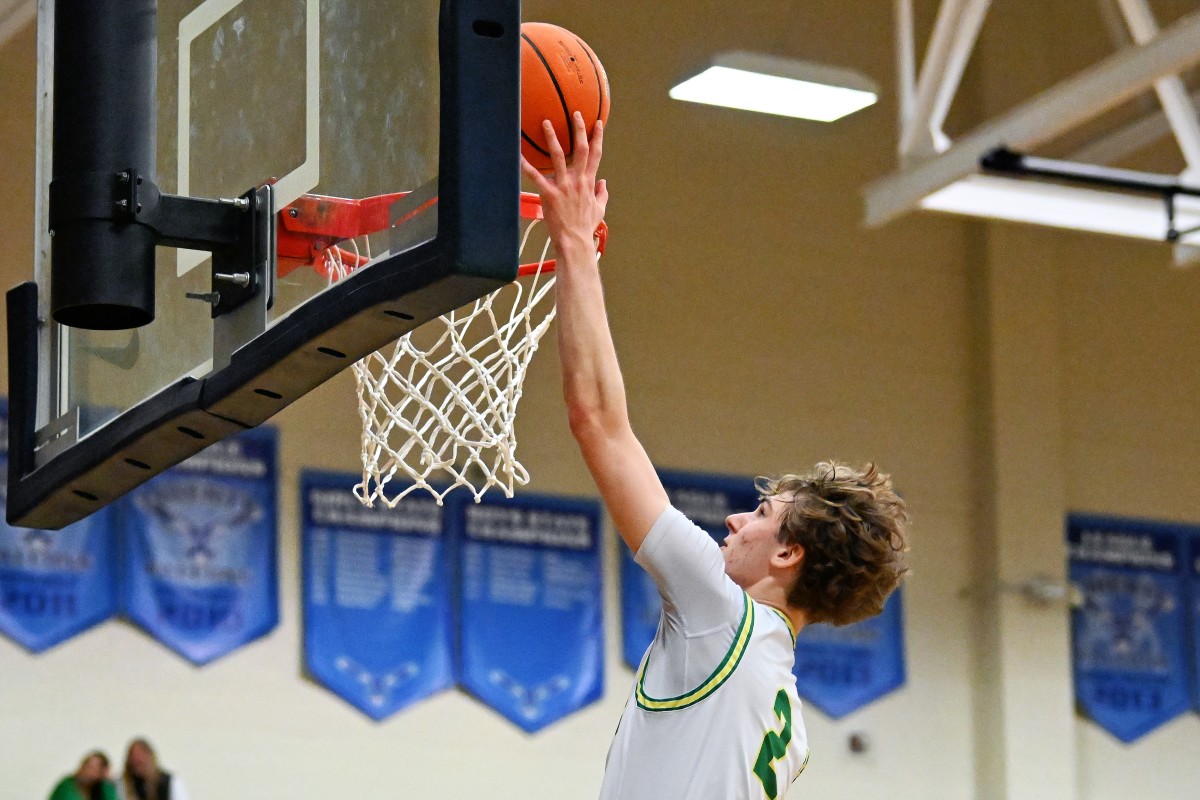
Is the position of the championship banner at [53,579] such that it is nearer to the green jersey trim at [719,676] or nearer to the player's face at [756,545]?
the player's face at [756,545]

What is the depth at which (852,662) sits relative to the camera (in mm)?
11109

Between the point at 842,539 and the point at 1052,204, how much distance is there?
520cm

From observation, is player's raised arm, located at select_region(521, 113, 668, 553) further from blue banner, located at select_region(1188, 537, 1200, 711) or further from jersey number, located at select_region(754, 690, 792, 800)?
blue banner, located at select_region(1188, 537, 1200, 711)

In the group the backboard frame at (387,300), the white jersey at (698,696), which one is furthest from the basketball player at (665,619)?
the backboard frame at (387,300)

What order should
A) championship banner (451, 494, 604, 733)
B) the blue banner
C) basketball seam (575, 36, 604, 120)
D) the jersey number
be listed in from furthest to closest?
the blue banner < championship banner (451, 494, 604, 733) < basketball seam (575, 36, 604, 120) < the jersey number

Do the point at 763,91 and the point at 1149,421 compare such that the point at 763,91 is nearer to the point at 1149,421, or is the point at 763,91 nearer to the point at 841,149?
the point at 841,149

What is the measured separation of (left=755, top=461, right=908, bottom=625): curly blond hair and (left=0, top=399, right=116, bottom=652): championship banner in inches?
258

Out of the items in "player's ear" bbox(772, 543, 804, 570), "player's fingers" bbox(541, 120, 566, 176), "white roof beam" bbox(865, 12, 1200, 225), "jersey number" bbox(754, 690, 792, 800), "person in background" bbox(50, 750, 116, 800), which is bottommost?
"person in background" bbox(50, 750, 116, 800)

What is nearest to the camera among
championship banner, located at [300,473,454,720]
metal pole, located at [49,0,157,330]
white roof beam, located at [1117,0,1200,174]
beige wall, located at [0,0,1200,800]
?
metal pole, located at [49,0,157,330]

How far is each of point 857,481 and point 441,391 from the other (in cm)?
680

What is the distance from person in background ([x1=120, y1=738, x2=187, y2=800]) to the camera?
884 centimetres

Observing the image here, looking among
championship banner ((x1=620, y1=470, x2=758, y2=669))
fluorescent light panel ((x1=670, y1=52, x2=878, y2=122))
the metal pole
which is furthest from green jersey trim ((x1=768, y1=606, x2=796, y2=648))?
championship banner ((x1=620, y1=470, x2=758, y2=669))

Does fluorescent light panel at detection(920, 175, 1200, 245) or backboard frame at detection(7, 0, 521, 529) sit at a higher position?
fluorescent light panel at detection(920, 175, 1200, 245)

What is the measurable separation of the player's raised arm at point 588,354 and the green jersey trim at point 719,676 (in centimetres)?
22
